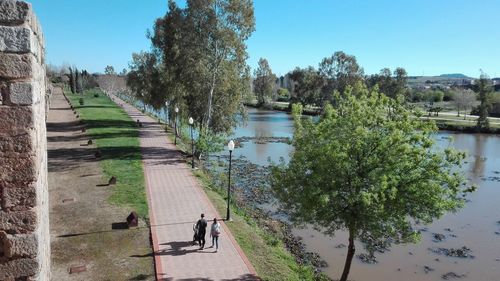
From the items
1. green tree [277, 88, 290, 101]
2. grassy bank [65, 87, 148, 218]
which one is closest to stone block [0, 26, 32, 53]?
grassy bank [65, 87, 148, 218]

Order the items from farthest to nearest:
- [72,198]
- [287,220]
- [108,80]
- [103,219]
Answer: [108,80], [287,220], [72,198], [103,219]

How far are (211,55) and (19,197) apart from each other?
24.3 meters

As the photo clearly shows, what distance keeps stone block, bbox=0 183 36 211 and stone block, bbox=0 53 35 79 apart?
97 centimetres

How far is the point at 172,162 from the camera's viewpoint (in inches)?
1021

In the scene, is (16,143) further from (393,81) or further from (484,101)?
(393,81)

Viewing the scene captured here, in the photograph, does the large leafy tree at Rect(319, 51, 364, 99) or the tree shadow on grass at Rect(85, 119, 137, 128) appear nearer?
the tree shadow on grass at Rect(85, 119, 137, 128)

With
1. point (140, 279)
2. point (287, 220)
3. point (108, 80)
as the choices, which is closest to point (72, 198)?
point (140, 279)

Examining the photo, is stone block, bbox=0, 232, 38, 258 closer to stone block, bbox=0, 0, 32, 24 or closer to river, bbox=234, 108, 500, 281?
stone block, bbox=0, 0, 32, 24

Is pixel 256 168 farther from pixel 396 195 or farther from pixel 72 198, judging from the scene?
pixel 396 195

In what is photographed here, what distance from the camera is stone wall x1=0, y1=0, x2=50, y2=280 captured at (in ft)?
11.5

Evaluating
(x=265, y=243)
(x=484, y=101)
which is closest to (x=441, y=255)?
(x=265, y=243)

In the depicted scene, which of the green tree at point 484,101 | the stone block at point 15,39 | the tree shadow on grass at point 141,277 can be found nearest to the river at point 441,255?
the tree shadow on grass at point 141,277

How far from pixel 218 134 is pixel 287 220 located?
13.3 metres

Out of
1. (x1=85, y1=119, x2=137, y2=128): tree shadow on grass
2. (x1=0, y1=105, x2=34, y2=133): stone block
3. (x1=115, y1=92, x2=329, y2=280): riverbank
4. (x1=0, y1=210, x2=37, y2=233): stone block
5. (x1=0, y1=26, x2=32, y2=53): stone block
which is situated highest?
(x1=0, y1=26, x2=32, y2=53): stone block
